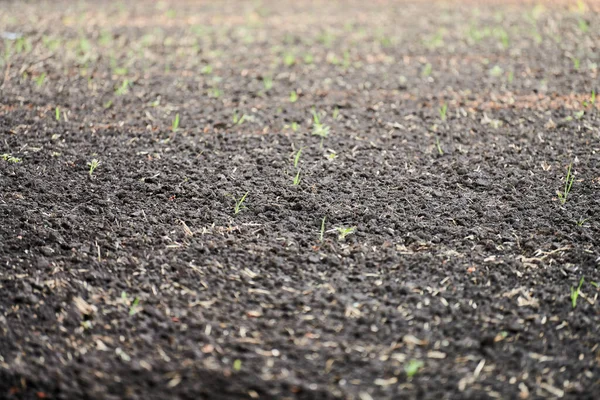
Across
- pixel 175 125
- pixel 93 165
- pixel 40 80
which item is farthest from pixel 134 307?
pixel 40 80

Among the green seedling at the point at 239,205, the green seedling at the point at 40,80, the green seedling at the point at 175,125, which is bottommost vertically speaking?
the green seedling at the point at 239,205

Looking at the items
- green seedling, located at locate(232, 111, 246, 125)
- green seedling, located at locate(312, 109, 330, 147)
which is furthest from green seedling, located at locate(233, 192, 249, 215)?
green seedling, located at locate(232, 111, 246, 125)

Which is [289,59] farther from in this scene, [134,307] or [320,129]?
[134,307]

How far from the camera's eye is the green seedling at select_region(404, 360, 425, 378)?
1931 mm

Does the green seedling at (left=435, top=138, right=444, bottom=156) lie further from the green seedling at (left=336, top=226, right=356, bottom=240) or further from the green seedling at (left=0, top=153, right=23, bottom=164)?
the green seedling at (left=0, top=153, right=23, bottom=164)

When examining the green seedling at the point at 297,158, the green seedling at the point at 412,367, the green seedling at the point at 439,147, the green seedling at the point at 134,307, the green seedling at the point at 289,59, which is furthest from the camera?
the green seedling at the point at 289,59

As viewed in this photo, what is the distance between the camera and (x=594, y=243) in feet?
→ 8.60

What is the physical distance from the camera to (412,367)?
6.36ft

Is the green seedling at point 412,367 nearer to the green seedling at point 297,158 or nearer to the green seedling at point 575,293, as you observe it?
the green seedling at point 575,293

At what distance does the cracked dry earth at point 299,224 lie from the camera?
1.97 metres

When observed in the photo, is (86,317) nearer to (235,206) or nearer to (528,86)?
(235,206)

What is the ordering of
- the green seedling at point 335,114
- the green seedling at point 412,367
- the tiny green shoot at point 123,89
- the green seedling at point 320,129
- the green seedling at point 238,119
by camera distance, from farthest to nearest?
the tiny green shoot at point 123,89 < the green seedling at point 335,114 < the green seedling at point 238,119 < the green seedling at point 320,129 < the green seedling at point 412,367

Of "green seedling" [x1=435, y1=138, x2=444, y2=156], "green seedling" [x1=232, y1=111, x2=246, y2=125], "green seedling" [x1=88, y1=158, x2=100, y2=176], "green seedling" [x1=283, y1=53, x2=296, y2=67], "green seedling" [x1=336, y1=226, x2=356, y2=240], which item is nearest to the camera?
"green seedling" [x1=336, y1=226, x2=356, y2=240]

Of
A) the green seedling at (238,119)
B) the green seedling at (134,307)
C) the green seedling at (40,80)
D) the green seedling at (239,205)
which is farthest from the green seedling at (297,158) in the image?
the green seedling at (40,80)
